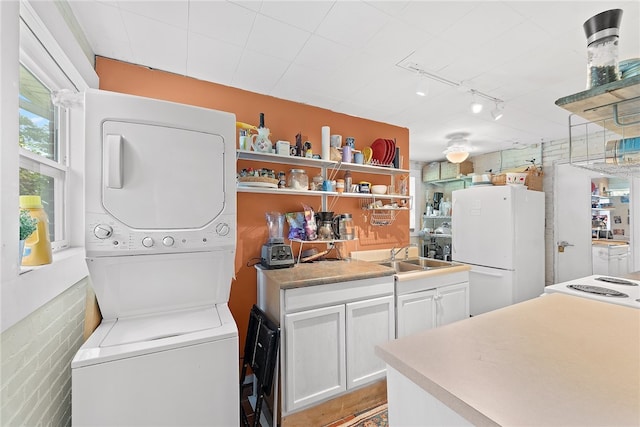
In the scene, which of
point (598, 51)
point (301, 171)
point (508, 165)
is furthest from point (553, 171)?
point (598, 51)

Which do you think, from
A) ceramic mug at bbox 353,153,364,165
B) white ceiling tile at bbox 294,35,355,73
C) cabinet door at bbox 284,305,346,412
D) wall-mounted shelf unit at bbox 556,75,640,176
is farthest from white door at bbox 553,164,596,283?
cabinet door at bbox 284,305,346,412

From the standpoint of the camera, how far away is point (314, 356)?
173cm

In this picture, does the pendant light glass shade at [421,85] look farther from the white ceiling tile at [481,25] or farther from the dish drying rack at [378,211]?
the dish drying rack at [378,211]

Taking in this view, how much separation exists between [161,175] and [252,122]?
46.8 inches

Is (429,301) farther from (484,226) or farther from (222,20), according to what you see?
(222,20)

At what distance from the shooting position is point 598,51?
2.30 feet

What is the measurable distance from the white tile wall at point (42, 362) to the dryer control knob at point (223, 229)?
0.70 metres

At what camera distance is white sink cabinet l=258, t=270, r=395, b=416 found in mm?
1662

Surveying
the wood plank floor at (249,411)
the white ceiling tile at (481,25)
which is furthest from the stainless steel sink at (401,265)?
the white ceiling tile at (481,25)

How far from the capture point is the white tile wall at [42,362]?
83cm

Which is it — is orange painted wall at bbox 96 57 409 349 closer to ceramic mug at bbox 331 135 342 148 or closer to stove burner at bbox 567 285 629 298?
ceramic mug at bbox 331 135 342 148

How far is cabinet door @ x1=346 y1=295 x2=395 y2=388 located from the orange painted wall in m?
0.81

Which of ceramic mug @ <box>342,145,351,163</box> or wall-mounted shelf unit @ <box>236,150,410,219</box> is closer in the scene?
wall-mounted shelf unit @ <box>236,150,410,219</box>

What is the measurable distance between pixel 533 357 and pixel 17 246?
5.33ft
